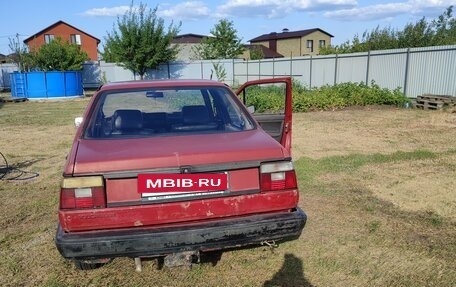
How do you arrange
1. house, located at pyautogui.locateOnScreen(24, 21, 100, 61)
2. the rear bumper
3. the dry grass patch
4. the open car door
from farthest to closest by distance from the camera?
house, located at pyautogui.locateOnScreen(24, 21, 100, 61)
the dry grass patch
the open car door
the rear bumper

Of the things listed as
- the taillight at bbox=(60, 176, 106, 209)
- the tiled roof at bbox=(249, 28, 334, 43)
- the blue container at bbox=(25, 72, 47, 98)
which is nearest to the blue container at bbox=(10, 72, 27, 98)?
the blue container at bbox=(25, 72, 47, 98)

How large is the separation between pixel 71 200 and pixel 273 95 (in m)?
12.8

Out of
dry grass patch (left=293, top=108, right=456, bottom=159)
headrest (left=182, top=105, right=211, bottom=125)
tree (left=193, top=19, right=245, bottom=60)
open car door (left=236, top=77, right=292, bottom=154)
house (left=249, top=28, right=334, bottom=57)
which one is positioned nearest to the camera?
headrest (left=182, top=105, right=211, bottom=125)

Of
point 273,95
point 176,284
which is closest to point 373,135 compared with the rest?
point 273,95

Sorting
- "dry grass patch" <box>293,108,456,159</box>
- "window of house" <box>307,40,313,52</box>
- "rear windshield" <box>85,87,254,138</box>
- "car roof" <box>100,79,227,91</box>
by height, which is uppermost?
"window of house" <box>307,40,313,52</box>

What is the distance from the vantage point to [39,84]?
84.7ft

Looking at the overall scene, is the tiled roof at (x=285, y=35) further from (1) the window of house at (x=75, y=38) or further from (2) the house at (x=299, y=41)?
(1) the window of house at (x=75, y=38)

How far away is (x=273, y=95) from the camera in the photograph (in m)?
14.9

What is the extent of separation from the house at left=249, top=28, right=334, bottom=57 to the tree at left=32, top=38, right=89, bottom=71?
3547 cm

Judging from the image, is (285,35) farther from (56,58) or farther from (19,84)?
(19,84)

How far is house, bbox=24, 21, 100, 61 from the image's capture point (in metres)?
56.2

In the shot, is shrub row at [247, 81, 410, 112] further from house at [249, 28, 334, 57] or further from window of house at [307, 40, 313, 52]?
window of house at [307, 40, 313, 52]

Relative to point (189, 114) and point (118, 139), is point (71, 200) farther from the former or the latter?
point (189, 114)

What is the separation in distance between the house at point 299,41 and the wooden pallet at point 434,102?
48.7m
